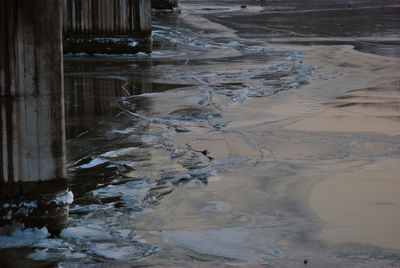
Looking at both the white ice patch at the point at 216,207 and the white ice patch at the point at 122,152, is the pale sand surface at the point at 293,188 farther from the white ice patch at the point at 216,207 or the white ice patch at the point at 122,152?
the white ice patch at the point at 122,152

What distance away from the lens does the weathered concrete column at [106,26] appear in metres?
15.8

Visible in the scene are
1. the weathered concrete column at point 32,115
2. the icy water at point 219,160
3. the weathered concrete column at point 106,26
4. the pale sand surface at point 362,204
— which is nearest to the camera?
the weathered concrete column at point 32,115

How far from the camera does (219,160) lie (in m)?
7.85

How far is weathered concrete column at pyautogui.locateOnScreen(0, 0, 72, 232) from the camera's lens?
5.36 metres

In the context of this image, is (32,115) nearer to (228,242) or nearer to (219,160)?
(228,242)

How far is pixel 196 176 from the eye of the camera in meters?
7.26

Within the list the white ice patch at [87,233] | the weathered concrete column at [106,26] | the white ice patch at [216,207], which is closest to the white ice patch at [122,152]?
the white ice patch at [216,207]

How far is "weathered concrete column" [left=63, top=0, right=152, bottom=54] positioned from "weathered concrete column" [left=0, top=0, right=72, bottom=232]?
10459 mm

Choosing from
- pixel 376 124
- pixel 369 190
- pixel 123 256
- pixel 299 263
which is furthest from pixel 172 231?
pixel 376 124

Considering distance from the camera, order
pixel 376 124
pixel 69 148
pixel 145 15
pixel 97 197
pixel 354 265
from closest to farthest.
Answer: pixel 354 265, pixel 97 197, pixel 69 148, pixel 376 124, pixel 145 15

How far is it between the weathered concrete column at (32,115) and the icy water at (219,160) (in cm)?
22

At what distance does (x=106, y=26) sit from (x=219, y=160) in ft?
29.3

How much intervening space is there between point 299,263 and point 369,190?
6.22 ft

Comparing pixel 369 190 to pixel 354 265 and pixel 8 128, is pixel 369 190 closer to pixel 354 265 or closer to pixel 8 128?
pixel 354 265
